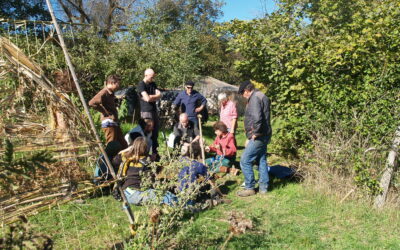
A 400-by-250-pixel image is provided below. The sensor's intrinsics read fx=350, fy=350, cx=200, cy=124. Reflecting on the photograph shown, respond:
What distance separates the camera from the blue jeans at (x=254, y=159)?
213 inches

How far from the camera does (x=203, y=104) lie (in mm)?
7660

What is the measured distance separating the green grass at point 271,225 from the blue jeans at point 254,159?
0.25 m

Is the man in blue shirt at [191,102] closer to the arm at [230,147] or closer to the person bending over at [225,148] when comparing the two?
the person bending over at [225,148]

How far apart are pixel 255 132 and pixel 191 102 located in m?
2.57

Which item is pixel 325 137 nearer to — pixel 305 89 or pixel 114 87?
pixel 305 89

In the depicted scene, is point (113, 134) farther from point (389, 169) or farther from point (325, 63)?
point (389, 169)

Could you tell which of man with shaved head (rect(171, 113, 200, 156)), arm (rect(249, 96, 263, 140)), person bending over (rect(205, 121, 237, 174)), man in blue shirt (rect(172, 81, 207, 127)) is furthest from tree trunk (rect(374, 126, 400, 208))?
man in blue shirt (rect(172, 81, 207, 127))

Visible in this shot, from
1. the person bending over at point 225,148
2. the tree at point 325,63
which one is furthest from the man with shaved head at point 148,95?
the tree at point 325,63

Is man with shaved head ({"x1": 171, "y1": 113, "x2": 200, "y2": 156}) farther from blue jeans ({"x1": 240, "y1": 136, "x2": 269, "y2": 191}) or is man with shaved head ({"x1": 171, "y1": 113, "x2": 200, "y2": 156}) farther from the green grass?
the green grass

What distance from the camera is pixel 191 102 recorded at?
752 centimetres

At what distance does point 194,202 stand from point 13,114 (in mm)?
2837

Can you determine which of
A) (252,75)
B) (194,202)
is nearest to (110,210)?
(194,202)

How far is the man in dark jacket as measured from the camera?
5.26 metres

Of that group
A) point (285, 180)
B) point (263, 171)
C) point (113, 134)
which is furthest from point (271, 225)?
point (113, 134)
